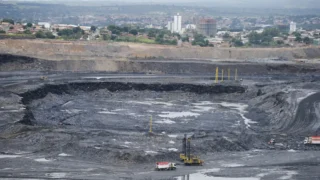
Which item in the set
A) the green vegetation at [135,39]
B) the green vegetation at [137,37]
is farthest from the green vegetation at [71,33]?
the green vegetation at [135,39]

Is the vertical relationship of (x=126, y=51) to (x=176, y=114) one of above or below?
above

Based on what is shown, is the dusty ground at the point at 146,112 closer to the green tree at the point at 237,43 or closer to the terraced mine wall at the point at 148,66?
the terraced mine wall at the point at 148,66

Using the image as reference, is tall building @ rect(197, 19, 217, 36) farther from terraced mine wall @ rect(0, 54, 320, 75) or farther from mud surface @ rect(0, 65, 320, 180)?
mud surface @ rect(0, 65, 320, 180)

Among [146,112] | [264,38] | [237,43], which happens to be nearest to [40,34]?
[237,43]

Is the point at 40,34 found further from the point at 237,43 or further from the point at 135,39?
the point at 237,43

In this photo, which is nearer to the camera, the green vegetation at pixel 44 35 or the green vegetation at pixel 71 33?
the green vegetation at pixel 44 35

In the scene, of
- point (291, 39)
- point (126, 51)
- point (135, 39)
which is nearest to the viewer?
point (126, 51)

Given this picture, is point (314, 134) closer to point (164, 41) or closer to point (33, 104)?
point (33, 104)

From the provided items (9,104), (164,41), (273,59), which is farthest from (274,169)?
(164,41)
